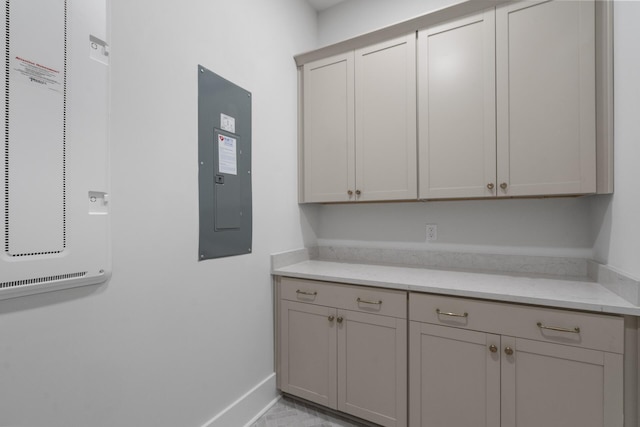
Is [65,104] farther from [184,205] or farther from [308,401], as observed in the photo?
[308,401]

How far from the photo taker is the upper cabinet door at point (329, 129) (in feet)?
7.00

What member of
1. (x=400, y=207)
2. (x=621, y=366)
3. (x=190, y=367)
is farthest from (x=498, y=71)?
(x=190, y=367)

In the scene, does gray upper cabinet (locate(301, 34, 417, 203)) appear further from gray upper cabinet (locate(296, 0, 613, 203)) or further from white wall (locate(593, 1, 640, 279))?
white wall (locate(593, 1, 640, 279))

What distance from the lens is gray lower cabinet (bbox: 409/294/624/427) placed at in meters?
1.21

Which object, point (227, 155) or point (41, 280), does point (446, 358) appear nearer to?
point (227, 155)

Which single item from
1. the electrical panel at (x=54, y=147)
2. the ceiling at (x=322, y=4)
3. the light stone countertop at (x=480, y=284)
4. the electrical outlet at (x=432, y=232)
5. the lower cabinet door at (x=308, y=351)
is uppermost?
the ceiling at (x=322, y=4)

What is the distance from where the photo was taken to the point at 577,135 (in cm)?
151

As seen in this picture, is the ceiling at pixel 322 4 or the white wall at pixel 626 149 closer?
the white wall at pixel 626 149

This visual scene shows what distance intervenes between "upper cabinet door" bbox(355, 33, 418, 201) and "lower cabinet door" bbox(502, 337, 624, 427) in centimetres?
104

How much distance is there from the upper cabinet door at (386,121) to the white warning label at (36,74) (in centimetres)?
161

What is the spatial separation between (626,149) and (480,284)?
883 mm

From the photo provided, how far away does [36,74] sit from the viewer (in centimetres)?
92

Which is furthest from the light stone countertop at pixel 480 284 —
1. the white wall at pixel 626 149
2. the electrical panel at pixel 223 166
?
the electrical panel at pixel 223 166

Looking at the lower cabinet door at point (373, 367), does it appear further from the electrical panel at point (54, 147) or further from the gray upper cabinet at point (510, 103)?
the electrical panel at point (54, 147)
